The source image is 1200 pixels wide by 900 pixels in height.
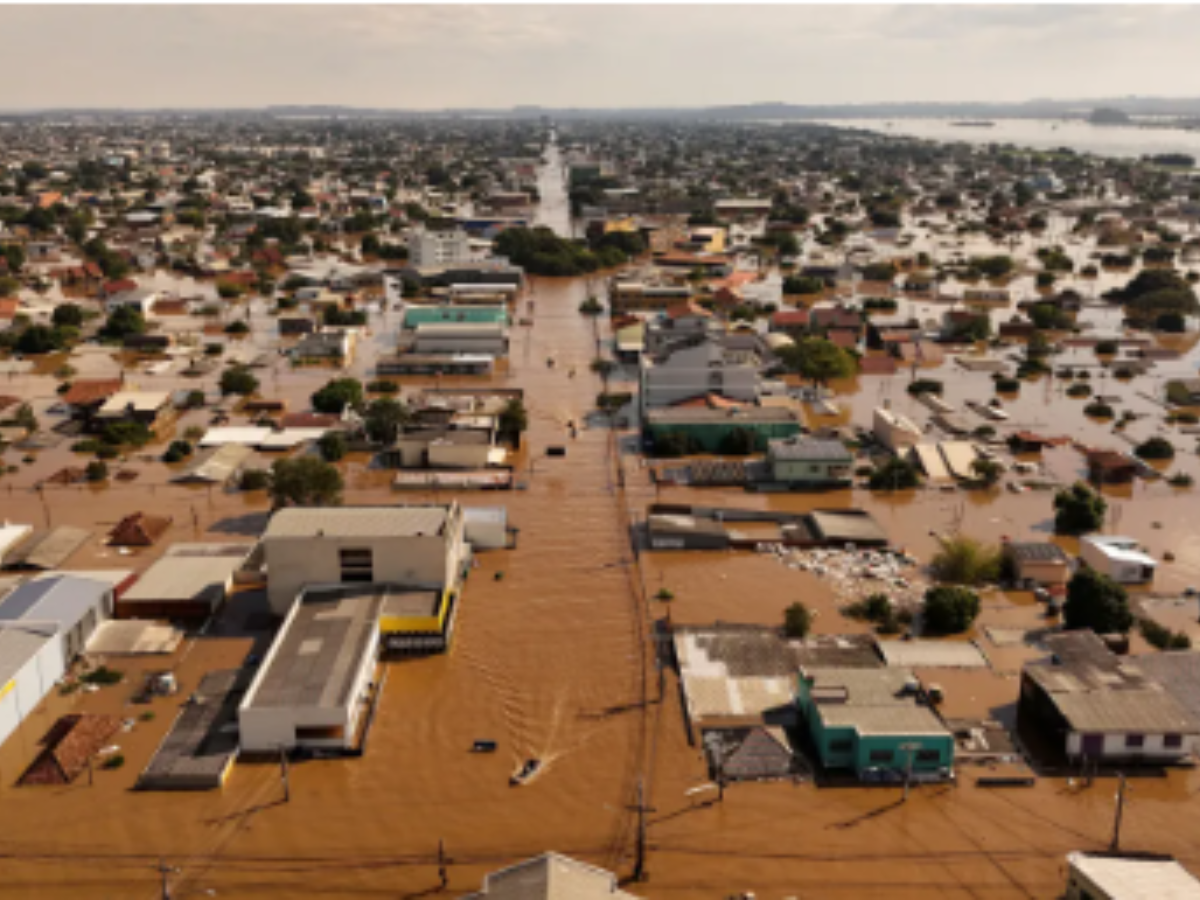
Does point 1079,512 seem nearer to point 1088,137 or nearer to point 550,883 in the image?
point 550,883

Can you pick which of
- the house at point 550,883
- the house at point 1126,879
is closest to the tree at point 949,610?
the house at point 1126,879

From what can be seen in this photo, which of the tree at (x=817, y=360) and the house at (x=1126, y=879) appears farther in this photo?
the tree at (x=817, y=360)

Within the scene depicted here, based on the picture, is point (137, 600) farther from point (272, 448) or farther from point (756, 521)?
point (756, 521)

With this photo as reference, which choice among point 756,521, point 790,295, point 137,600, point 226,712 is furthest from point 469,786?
point 790,295

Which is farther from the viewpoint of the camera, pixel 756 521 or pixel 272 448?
pixel 272 448

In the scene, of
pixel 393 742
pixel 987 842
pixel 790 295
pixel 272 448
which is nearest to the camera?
pixel 987 842

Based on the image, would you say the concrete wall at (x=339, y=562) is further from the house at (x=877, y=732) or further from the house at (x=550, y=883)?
the house at (x=550, y=883)

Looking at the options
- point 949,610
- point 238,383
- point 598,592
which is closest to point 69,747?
point 598,592
